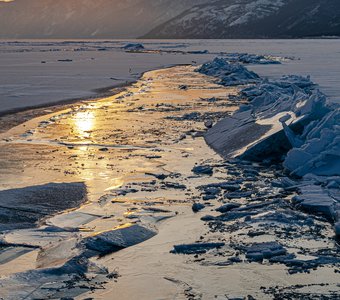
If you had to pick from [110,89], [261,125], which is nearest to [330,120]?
[261,125]

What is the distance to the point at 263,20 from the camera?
500ft

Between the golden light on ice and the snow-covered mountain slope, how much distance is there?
4402 inches

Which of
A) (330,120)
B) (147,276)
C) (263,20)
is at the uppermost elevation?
(263,20)

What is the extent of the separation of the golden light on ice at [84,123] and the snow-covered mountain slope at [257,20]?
367 feet

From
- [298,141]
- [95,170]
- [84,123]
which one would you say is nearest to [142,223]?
[95,170]

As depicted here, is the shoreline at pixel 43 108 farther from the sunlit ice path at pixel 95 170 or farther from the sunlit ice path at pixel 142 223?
the sunlit ice path at pixel 142 223

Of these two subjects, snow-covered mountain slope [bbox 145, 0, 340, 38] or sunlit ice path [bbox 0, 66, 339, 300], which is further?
snow-covered mountain slope [bbox 145, 0, 340, 38]

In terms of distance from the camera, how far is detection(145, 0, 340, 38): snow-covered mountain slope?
137875 mm

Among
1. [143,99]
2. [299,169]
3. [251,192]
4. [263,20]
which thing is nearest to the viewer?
[251,192]

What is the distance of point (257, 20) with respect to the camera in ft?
503

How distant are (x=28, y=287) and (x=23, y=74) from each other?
78.4ft

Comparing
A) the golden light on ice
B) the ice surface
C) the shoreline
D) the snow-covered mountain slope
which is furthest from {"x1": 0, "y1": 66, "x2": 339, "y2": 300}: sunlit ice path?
the snow-covered mountain slope

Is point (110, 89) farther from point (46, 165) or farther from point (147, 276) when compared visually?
point (147, 276)

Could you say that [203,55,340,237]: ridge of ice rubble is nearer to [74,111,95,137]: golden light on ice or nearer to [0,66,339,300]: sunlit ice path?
[0,66,339,300]: sunlit ice path
